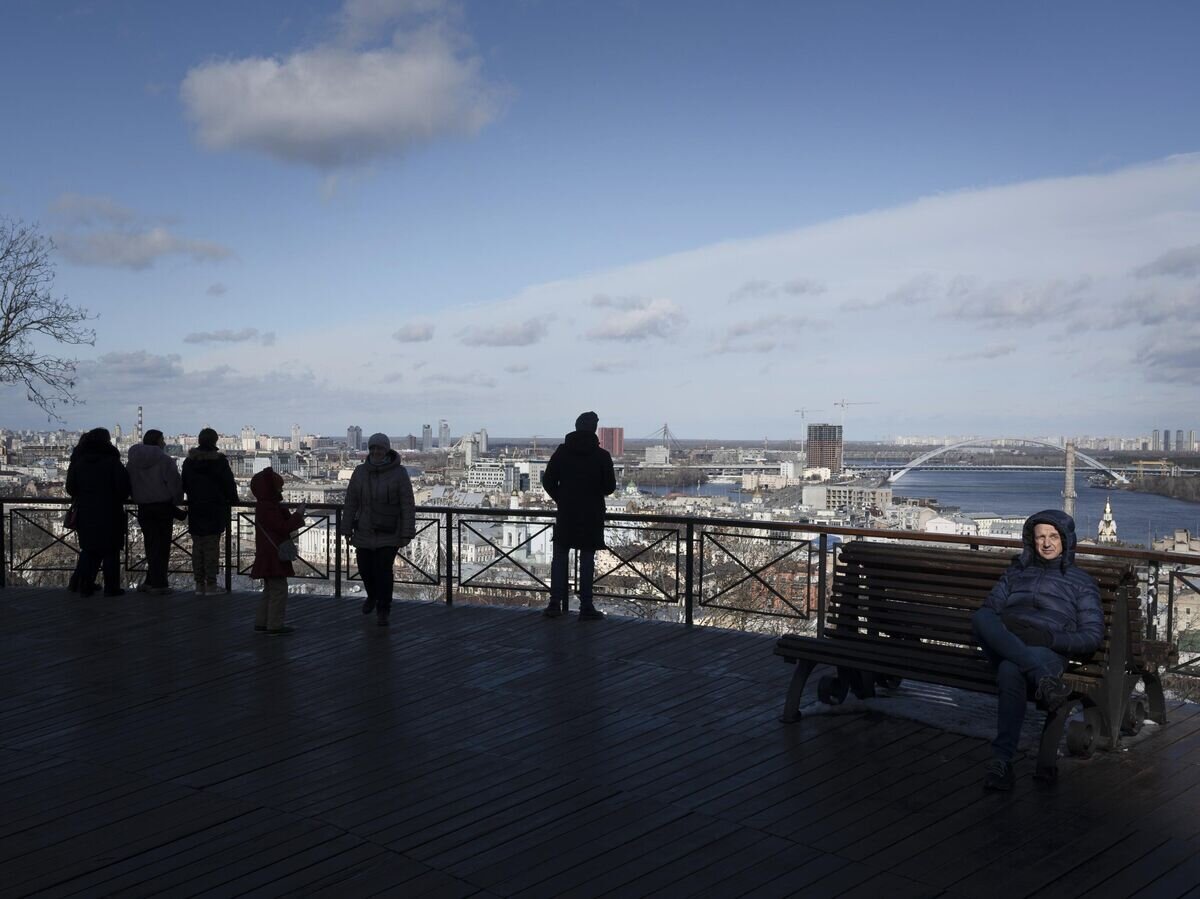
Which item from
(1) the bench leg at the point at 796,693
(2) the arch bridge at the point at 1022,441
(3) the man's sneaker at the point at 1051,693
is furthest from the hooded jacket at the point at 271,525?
(2) the arch bridge at the point at 1022,441

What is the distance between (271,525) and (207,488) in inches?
82.3

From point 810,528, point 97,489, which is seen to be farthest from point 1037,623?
point 97,489

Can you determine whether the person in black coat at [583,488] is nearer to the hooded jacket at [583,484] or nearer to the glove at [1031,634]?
the hooded jacket at [583,484]

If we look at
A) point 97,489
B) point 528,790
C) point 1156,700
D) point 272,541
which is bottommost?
point 528,790

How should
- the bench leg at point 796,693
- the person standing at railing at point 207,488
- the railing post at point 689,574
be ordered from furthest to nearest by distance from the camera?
1. the person standing at railing at point 207,488
2. the railing post at point 689,574
3. the bench leg at point 796,693

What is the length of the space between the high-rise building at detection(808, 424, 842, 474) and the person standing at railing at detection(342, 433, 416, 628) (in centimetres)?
2942

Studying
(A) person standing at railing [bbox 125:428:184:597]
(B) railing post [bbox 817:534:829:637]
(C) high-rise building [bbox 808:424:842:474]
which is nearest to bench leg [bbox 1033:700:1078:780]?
(B) railing post [bbox 817:534:829:637]

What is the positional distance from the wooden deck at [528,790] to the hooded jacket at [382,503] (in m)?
1.28

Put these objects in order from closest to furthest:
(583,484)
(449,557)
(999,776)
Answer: (999,776) < (583,484) < (449,557)

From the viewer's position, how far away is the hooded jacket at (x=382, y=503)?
25.7 ft

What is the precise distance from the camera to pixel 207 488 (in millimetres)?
9266

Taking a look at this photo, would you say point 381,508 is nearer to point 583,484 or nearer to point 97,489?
point 583,484

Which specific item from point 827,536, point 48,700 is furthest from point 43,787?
point 827,536

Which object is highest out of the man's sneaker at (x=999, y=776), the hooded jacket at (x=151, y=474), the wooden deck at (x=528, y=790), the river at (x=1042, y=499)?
the hooded jacket at (x=151, y=474)
